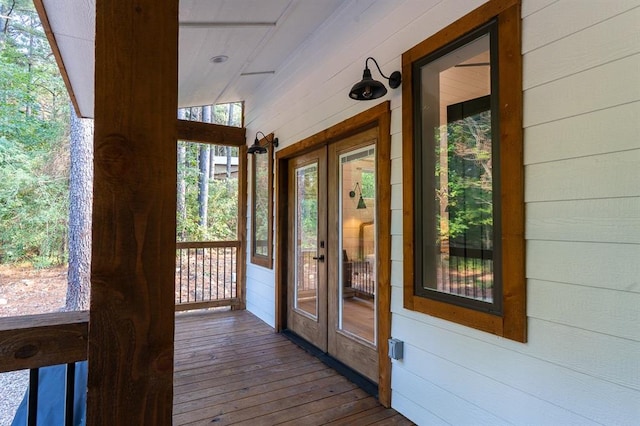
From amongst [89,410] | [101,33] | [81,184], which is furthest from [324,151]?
[81,184]

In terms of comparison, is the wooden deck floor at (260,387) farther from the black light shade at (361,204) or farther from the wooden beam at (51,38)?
the wooden beam at (51,38)

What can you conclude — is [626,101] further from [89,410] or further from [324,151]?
[324,151]

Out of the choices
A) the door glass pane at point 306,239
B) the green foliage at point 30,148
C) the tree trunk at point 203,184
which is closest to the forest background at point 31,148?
the green foliage at point 30,148

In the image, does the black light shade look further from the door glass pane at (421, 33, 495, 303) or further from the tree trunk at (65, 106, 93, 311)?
the tree trunk at (65, 106, 93, 311)

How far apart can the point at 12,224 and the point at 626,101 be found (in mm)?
11682

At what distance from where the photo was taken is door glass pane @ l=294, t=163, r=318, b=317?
12.0 feet

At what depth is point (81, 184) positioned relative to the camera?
209 inches

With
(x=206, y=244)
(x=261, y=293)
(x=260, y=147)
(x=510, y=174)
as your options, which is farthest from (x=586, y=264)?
(x=206, y=244)

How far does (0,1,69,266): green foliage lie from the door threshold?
340 inches

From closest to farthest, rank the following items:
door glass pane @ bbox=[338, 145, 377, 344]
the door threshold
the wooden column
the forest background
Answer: the wooden column
the door threshold
door glass pane @ bbox=[338, 145, 377, 344]
the forest background

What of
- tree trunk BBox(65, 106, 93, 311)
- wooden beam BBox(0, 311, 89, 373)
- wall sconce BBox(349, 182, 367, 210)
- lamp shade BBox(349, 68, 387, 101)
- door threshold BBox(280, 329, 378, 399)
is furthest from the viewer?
tree trunk BBox(65, 106, 93, 311)

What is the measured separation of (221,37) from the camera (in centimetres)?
325

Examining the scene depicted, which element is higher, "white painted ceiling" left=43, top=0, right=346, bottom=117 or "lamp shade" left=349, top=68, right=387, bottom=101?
"white painted ceiling" left=43, top=0, right=346, bottom=117

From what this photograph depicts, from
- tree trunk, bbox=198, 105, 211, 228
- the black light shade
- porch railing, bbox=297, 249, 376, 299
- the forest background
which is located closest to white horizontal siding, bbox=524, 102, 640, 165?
the black light shade
